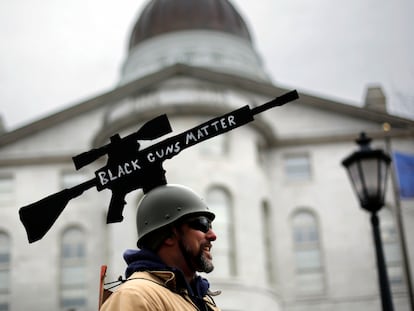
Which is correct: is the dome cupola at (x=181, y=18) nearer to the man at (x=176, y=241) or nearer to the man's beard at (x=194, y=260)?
the man at (x=176, y=241)

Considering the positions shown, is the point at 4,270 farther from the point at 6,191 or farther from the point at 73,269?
the point at 6,191

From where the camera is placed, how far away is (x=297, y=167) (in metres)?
33.6

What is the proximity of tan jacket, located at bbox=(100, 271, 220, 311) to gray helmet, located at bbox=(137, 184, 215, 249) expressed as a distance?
0.32m

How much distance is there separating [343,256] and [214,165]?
644 centimetres

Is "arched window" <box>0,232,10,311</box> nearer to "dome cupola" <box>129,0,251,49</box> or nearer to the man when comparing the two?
"dome cupola" <box>129,0,251,49</box>

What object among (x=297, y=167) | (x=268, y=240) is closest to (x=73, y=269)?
(x=268, y=240)

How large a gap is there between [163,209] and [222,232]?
23.4 meters

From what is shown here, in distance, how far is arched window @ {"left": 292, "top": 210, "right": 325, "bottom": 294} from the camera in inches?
1248

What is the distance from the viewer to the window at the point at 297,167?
3344cm

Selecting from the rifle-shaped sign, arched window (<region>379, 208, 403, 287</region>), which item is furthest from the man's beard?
arched window (<region>379, 208, 403, 287</region>)

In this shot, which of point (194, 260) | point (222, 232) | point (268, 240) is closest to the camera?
point (194, 260)

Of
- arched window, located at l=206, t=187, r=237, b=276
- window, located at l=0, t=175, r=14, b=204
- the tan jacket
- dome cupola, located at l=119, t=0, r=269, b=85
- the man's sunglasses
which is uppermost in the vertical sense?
dome cupola, located at l=119, t=0, r=269, b=85

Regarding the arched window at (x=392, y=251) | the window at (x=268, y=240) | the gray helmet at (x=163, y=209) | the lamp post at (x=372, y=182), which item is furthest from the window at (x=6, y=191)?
the gray helmet at (x=163, y=209)

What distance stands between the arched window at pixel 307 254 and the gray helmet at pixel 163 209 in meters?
27.3
